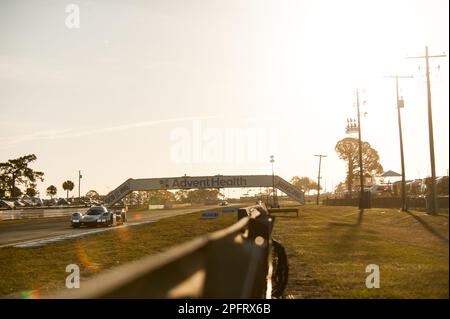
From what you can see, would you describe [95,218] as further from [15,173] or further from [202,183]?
[15,173]

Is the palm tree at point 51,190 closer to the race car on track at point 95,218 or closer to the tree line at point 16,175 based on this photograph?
the tree line at point 16,175

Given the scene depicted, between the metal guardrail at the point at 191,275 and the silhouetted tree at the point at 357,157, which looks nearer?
the metal guardrail at the point at 191,275

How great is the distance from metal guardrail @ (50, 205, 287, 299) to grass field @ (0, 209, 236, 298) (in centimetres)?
641

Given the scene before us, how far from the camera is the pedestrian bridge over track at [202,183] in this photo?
72.1 m

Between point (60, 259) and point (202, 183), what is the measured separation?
5896 cm

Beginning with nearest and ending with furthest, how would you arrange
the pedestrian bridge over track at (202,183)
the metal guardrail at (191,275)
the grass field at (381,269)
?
the metal guardrail at (191,275) → the grass field at (381,269) → the pedestrian bridge over track at (202,183)

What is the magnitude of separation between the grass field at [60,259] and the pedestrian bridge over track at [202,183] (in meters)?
46.0

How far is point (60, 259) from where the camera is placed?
1764 cm

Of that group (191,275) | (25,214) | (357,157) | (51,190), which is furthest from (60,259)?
(51,190)

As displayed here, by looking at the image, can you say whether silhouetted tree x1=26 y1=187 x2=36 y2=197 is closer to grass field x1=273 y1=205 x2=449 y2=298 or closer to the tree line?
the tree line

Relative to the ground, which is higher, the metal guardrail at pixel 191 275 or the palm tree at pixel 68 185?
the palm tree at pixel 68 185

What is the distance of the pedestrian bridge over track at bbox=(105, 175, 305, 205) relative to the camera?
237ft

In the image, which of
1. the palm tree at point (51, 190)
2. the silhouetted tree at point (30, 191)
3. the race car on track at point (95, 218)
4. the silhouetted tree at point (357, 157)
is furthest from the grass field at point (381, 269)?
the palm tree at point (51, 190)
